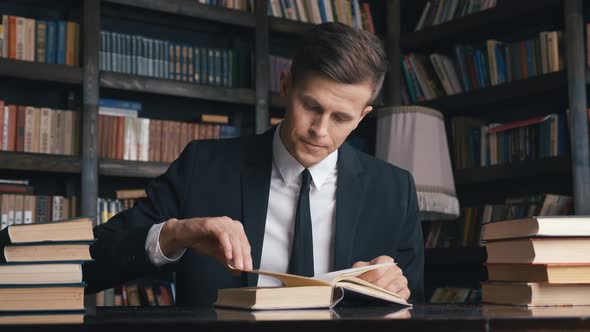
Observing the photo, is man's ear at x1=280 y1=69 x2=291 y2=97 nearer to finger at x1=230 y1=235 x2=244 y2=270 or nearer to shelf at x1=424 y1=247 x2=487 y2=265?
finger at x1=230 y1=235 x2=244 y2=270

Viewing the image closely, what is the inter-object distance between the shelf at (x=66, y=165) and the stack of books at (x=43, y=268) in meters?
2.07

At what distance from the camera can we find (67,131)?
10.7ft

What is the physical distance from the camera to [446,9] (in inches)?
153

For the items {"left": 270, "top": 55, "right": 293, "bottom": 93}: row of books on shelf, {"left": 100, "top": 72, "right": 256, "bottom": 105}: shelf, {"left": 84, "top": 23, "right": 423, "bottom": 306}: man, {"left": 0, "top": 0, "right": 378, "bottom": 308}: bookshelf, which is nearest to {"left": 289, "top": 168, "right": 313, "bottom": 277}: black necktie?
{"left": 84, "top": 23, "right": 423, "bottom": 306}: man

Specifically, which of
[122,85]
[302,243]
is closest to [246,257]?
[302,243]

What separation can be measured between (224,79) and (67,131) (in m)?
0.78

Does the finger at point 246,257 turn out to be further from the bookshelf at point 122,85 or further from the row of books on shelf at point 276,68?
the row of books on shelf at point 276,68

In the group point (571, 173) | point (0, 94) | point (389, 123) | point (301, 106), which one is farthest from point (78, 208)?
point (571, 173)

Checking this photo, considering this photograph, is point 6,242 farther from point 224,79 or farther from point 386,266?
point 224,79

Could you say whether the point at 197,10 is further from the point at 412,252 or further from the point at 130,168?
the point at 412,252

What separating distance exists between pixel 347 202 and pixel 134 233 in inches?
21.1

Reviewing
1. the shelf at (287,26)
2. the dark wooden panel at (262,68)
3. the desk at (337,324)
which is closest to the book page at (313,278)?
the desk at (337,324)

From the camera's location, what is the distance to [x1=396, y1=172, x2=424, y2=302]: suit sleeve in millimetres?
1738

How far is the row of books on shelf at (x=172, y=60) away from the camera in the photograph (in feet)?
11.1
